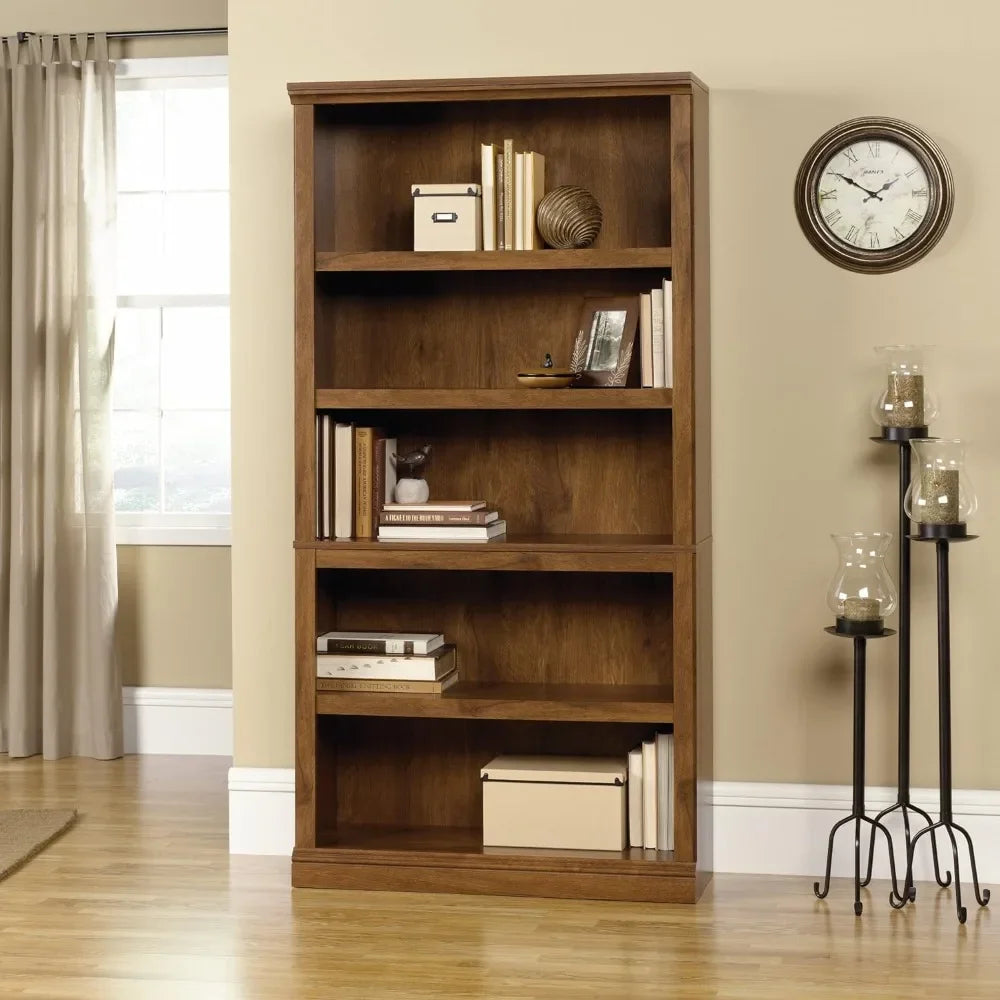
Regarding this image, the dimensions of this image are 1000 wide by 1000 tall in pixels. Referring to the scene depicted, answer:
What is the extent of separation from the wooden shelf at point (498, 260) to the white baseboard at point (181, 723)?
2.19m

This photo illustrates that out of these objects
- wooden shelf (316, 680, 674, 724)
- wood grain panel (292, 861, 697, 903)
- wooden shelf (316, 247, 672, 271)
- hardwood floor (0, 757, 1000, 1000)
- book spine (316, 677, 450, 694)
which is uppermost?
wooden shelf (316, 247, 672, 271)

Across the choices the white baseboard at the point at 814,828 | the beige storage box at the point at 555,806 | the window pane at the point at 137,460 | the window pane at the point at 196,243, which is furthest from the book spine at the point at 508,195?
the window pane at the point at 137,460

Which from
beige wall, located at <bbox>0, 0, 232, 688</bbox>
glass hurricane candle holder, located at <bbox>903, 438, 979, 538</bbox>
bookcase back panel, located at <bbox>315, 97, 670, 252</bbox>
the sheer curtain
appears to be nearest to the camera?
glass hurricane candle holder, located at <bbox>903, 438, 979, 538</bbox>

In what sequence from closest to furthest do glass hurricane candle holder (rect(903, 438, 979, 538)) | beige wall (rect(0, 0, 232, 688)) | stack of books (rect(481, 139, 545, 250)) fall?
glass hurricane candle holder (rect(903, 438, 979, 538)), stack of books (rect(481, 139, 545, 250)), beige wall (rect(0, 0, 232, 688))

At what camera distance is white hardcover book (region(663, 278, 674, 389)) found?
11.7ft

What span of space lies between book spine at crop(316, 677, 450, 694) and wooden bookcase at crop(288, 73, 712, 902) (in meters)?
0.03

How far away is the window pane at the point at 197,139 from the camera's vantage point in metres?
5.32

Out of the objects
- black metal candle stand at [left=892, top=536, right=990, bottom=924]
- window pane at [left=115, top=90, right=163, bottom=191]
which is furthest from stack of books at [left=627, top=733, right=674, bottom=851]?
window pane at [left=115, top=90, right=163, bottom=191]

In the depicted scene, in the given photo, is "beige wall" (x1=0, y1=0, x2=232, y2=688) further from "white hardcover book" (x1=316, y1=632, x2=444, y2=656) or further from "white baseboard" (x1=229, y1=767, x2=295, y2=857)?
"white hardcover book" (x1=316, y1=632, x2=444, y2=656)

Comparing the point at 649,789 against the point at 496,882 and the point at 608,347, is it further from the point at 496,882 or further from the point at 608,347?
the point at 608,347

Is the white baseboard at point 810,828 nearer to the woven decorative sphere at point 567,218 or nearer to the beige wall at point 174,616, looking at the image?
the woven decorative sphere at point 567,218

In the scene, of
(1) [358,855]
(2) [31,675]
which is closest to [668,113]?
(1) [358,855]

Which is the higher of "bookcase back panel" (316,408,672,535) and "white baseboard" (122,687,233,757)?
"bookcase back panel" (316,408,672,535)

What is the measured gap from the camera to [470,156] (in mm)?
3891
